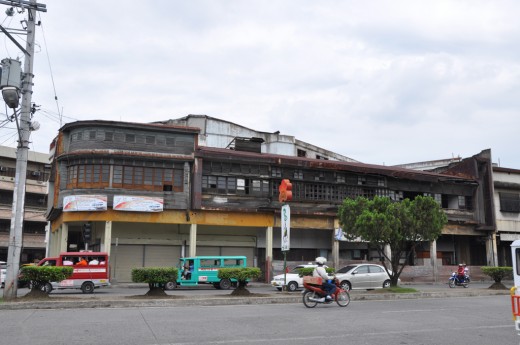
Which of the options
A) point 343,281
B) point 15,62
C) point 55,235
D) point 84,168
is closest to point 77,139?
point 84,168

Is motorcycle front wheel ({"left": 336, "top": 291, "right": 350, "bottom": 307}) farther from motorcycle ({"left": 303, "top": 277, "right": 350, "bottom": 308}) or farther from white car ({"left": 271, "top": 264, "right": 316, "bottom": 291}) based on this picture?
white car ({"left": 271, "top": 264, "right": 316, "bottom": 291})

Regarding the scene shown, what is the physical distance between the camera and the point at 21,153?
56.6ft

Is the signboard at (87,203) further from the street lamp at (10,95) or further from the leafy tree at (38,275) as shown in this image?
the street lamp at (10,95)

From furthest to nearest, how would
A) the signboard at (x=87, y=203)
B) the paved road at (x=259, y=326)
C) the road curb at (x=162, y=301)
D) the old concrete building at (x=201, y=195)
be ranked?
the old concrete building at (x=201, y=195), the signboard at (x=87, y=203), the road curb at (x=162, y=301), the paved road at (x=259, y=326)

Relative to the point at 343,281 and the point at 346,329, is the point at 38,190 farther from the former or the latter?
the point at 346,329

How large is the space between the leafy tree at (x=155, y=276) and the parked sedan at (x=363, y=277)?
9729mm

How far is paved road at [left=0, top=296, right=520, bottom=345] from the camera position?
945 centimetres

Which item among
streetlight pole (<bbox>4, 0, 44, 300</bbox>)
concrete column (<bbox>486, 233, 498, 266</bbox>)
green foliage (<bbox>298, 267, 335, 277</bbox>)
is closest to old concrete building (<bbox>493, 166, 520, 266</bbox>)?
concrete column (<bbox>486, 233, 498, 266</bbox>)

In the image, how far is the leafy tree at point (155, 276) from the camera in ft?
59.8

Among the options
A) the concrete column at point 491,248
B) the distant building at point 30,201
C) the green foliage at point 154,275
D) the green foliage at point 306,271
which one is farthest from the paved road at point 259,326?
the distant building at point 30,201

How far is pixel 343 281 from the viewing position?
81.2ft

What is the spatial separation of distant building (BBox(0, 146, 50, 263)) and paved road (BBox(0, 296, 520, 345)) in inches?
1576

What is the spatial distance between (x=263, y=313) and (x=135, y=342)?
531cm

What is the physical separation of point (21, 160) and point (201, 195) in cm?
1711
